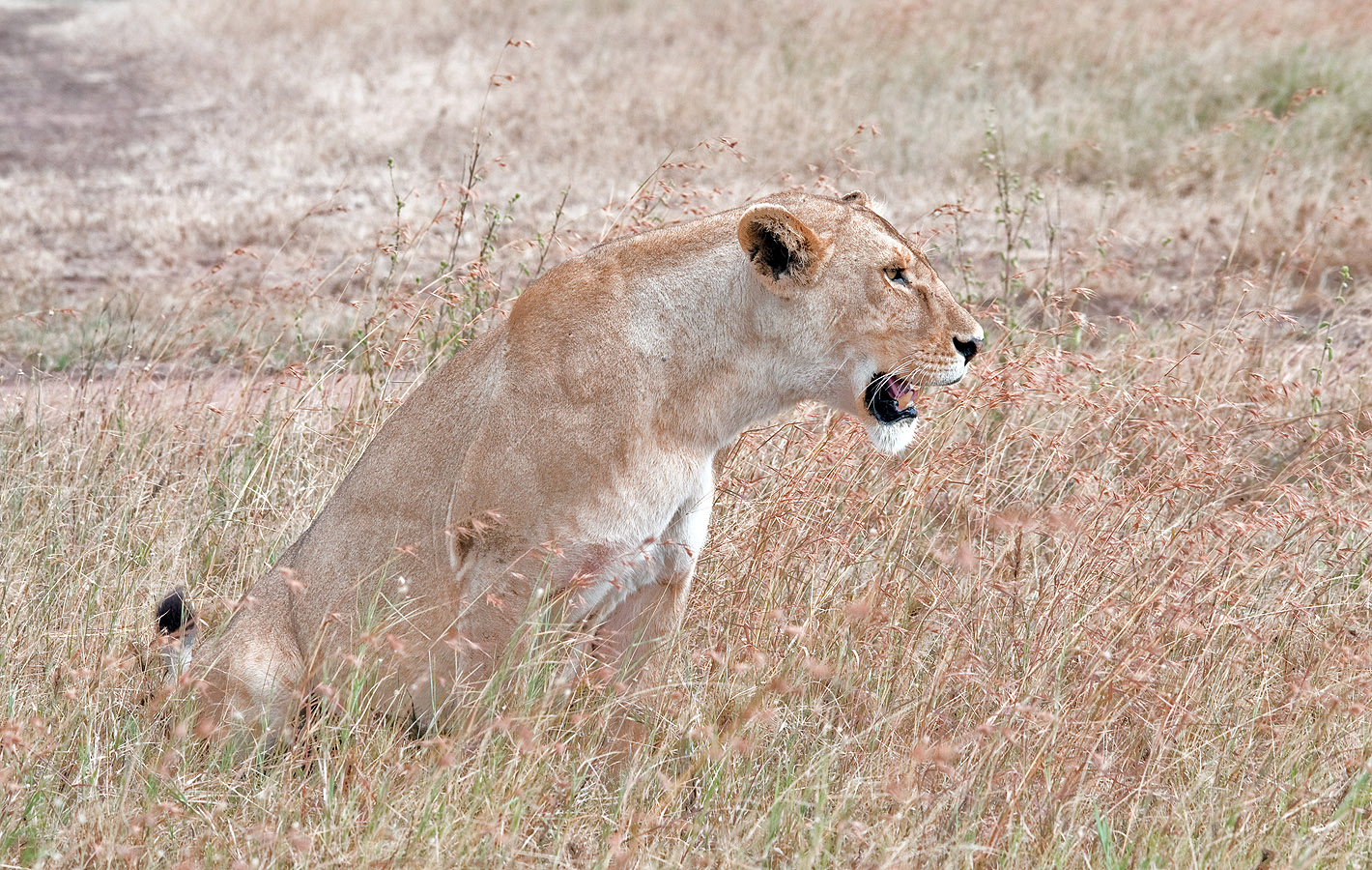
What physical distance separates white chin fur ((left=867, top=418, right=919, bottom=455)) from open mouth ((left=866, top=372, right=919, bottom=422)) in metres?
0.02

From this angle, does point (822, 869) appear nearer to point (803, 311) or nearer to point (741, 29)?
point (803, 311)

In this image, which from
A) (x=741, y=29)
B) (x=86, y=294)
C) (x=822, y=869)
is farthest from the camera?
(x=741, y=29)

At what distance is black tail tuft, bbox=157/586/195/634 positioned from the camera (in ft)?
12.1

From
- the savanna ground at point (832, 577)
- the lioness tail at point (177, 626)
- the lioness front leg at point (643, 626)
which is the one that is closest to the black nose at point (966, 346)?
the savanna ground at point (832, 577)

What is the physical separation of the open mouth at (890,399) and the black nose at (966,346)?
0.14 m

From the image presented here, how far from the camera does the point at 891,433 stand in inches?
137

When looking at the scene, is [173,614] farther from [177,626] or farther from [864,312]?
[864,312]

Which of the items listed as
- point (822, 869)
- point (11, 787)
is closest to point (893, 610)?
point (822, 869)

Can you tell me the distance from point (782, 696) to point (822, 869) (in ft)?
2.18

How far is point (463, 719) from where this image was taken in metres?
3.27

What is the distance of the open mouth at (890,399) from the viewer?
341 cm

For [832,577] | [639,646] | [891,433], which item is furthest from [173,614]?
[891,433]

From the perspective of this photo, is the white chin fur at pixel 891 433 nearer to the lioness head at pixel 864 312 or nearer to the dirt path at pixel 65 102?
the lioness head at pixel 864 312

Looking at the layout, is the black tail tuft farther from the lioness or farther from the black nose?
the black nose
